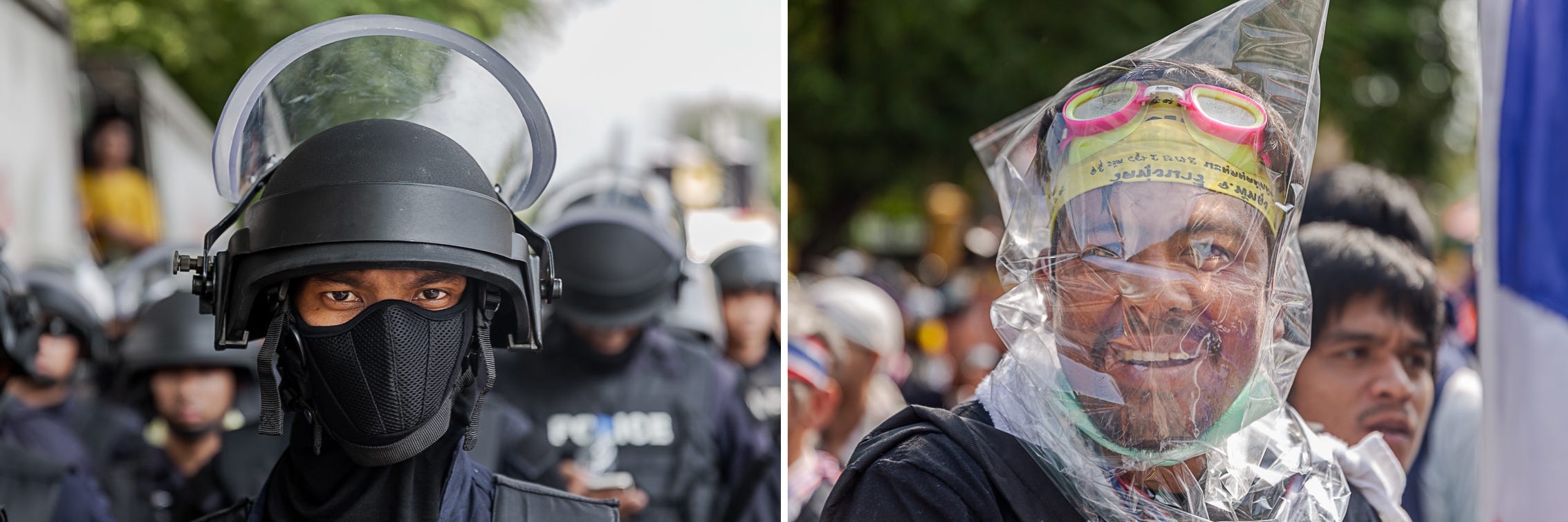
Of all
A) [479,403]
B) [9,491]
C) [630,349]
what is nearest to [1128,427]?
[479,403]

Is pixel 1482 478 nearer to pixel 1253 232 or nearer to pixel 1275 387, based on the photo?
pixel 1275 387

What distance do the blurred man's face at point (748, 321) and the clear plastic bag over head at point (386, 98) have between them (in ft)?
11.5

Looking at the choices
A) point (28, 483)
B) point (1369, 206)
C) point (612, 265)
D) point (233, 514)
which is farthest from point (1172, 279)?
point (612, 265)

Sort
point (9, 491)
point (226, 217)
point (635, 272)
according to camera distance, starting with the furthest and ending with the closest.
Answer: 1. point (635, 272)
2. point (9, 491)
3. point (226, 217)

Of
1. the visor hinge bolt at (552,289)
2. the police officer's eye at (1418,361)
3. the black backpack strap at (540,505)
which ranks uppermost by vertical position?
the visor hinge bolt at (552,289)

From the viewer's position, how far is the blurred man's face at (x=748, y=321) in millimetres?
5754

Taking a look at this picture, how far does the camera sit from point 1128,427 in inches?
69.1

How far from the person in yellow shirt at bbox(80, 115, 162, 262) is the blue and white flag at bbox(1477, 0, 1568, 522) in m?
9.97

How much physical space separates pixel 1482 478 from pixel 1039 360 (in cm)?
123

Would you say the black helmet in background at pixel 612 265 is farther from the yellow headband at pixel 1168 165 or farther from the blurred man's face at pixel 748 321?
the yellow headband at pixel 1168 165

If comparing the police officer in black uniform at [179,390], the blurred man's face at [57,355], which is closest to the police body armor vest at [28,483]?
the police officer in black uniform at [179,390]

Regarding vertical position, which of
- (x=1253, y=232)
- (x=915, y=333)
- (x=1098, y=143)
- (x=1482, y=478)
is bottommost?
(x=915, y=333)

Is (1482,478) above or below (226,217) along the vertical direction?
below

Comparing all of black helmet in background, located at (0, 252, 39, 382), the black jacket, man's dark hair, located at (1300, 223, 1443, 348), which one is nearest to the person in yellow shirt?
black helmet in background, located at (0, 252, 39, 382)
